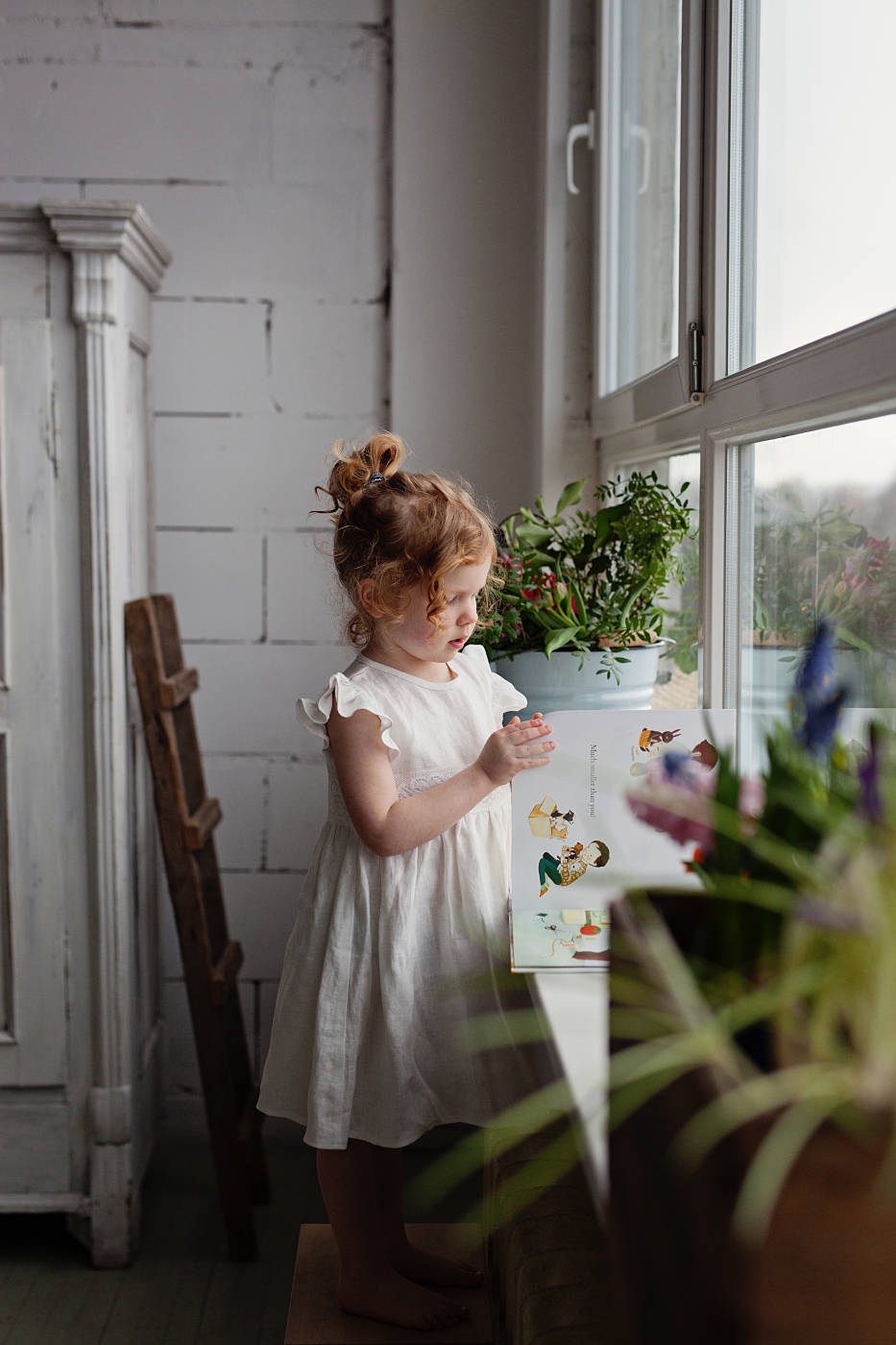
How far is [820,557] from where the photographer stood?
1.23 meters

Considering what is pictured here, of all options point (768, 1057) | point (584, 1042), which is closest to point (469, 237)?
point (584, 1042)

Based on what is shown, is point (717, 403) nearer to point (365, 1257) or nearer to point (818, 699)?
point (818, 699)

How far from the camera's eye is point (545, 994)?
121 centimetres

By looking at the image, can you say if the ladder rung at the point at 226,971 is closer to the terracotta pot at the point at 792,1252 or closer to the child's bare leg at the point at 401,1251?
the child's bare leg at the point at 401,1251

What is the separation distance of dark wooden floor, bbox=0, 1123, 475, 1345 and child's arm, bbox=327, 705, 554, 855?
0.99 m

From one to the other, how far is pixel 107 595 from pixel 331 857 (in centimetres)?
71

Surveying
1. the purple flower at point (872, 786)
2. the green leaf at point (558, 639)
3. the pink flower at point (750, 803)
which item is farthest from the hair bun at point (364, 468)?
the purple flower at point (872, 786)

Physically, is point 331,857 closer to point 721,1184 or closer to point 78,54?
point 721,1184

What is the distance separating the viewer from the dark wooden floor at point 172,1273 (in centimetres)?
194

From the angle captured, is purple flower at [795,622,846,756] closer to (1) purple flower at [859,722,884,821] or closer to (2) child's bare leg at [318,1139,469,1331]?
(1) purple flower at [859,722,884,821]

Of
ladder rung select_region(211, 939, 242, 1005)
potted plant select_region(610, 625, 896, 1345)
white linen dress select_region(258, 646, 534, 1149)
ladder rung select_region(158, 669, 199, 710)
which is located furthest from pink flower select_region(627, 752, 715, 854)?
ladder rung select_region(211, 939, 242, 1005)

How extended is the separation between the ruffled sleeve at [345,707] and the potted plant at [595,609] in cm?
24

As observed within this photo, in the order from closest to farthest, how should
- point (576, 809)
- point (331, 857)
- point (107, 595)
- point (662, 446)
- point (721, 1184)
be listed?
point (721, 1184), point (576, 809), point (331, 857), point (662, 446), point (107, 595)

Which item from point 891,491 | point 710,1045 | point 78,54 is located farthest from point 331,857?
point 78,54
